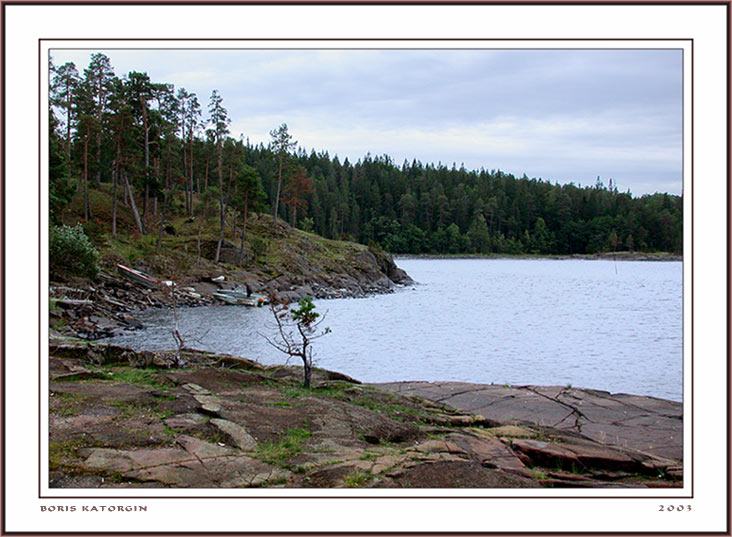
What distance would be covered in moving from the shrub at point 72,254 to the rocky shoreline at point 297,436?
42.4 feet

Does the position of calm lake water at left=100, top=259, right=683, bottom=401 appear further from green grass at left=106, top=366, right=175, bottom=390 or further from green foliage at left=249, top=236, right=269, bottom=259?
green foliage at left=249, top=236, right=269, bottom=259

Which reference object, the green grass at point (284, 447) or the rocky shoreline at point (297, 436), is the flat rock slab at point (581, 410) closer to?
the rocky shoreline at point (297, 436)

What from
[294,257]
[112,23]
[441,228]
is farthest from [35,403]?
[441,228]

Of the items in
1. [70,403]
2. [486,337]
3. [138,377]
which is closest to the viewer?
[70,403]

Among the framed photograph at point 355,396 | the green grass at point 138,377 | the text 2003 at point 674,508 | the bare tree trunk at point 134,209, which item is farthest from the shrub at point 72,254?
the text 2003 at point 674,508

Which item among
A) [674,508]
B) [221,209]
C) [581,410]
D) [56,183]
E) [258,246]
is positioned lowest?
[581,410]

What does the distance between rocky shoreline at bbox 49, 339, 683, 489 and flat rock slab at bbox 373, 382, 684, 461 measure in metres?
0.07

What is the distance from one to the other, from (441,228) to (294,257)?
71565mm

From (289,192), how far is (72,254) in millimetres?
39750

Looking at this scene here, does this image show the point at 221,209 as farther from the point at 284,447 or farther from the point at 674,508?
the point at 674,508

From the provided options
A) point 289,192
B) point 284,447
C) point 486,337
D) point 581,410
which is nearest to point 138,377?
point 284,447

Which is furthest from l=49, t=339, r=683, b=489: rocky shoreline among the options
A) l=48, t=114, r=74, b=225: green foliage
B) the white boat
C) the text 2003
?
the white boat

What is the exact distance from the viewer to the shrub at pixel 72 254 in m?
24.3

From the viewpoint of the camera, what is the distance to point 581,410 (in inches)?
512
